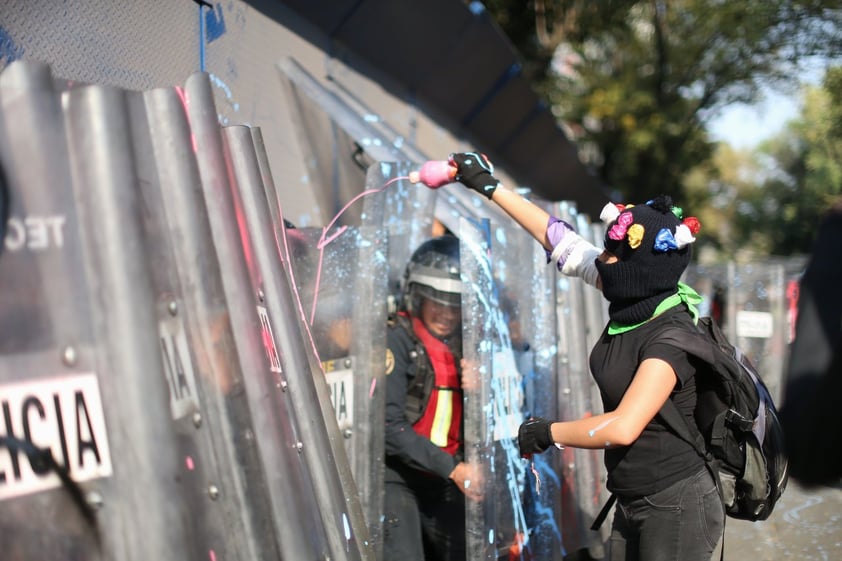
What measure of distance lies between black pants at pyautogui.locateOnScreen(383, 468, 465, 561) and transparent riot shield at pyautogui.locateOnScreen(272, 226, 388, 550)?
18 cm

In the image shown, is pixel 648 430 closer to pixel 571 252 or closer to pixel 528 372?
pixel 571 252

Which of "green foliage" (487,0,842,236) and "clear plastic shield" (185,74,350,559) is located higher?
"green foliage" (487,0,842,236)

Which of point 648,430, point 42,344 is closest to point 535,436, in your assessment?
point 648,430

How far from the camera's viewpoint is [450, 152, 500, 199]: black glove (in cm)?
318

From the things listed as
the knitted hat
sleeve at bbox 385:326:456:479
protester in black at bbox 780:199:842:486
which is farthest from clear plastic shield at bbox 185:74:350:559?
sleeve at bbox 385:326:456:479

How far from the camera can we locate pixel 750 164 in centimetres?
5519

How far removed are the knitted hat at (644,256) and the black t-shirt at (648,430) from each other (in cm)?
7

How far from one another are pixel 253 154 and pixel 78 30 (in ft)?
4.05

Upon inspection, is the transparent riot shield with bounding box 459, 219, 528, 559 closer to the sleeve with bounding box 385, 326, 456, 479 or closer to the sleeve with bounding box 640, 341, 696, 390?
the sleeve with bounding box 385, 326, 456, 479

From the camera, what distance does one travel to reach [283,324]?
2.03 meters

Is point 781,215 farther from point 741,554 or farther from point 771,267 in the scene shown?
point 741,554

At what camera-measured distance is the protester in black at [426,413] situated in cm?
336

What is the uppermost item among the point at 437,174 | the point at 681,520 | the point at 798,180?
the point at 798,180

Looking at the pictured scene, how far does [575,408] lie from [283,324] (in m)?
2.48
